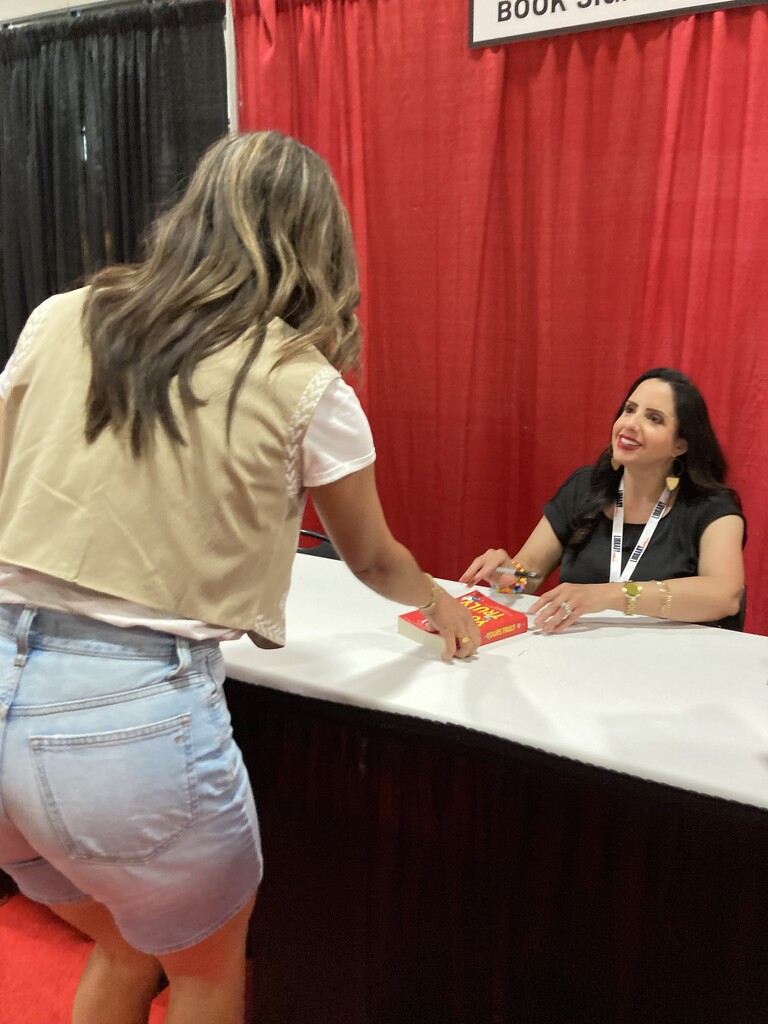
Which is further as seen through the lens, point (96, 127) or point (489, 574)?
point (96, 127)

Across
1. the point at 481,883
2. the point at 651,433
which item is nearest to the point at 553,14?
the point at 651,433

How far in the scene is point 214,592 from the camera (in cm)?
84

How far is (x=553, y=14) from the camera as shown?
215 centimetres

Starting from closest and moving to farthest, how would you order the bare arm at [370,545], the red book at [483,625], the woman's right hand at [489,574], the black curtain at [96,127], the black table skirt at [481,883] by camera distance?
the bare arm at [370,545] → the black table skirt at [481,883] → the red book at [483,625] → the woman's right hand at [489,574] → the black curtain at [96,127]

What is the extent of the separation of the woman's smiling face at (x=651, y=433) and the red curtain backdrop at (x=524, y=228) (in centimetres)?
51

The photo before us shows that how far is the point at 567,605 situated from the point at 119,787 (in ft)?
2.82

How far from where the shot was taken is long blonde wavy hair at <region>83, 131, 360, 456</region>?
2.64 ft

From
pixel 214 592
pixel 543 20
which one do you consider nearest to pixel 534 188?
pixel 543 20

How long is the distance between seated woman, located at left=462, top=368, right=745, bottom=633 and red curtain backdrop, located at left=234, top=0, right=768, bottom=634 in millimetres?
481

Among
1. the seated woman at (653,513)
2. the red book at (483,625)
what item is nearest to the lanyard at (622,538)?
the seated woman at (653,513)

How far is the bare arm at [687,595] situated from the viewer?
4.65 ft

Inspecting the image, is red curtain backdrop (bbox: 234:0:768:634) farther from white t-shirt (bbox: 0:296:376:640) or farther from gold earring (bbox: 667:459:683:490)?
white t-shirt (bbox: 0:296:376:640)

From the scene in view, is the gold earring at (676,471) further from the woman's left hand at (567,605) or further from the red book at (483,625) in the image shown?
the red book at (483,625)

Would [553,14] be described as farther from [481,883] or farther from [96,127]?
[481,883]
